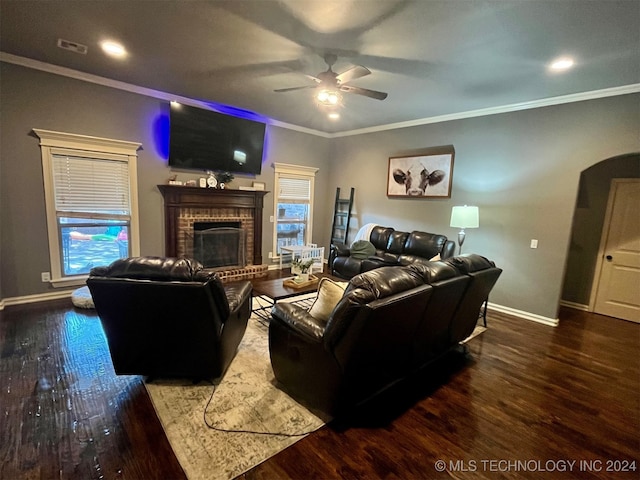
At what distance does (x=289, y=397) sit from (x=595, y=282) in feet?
16.9

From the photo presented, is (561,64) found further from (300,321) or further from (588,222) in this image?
(300,321)

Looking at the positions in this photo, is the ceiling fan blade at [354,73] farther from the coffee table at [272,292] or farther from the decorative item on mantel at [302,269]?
the coffee table at [272,292]

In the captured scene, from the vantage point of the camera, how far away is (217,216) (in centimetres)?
533

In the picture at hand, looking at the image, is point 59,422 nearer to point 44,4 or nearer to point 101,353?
point 101,353

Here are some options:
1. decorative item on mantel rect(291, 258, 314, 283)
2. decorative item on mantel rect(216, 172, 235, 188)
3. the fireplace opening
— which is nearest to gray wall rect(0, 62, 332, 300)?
the fireplace opening

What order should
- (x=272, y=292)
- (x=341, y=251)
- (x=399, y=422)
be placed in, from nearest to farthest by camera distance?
(x=399, y=422) → (x=272, y=292) → (x=341, y=251)

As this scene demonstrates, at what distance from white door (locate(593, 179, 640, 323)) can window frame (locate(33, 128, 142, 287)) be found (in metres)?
7.16

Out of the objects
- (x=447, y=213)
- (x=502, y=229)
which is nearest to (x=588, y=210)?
(x=502, y=229)

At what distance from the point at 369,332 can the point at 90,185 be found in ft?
14.6

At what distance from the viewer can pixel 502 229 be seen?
14.8ft

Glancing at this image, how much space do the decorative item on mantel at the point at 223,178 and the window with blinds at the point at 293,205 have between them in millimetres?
1153

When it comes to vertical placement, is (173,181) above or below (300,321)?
above

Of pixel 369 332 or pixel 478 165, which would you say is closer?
pixel 369 332

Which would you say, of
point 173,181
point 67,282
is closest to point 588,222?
point 173,181
